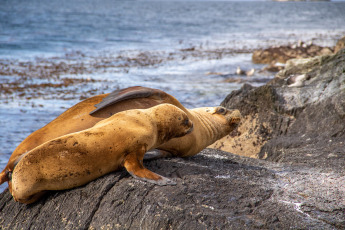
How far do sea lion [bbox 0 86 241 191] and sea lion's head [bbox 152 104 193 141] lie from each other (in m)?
0.27

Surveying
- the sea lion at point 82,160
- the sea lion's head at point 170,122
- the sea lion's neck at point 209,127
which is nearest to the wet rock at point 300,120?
the sea lion's neck at point 209,127

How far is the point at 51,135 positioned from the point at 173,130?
116 centimetres

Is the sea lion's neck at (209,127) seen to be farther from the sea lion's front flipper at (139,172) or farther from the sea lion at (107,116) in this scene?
the sea lion's front flipper at (139,172)

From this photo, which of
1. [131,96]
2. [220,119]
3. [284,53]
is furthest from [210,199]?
[284,53]

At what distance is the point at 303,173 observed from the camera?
399 centimetres

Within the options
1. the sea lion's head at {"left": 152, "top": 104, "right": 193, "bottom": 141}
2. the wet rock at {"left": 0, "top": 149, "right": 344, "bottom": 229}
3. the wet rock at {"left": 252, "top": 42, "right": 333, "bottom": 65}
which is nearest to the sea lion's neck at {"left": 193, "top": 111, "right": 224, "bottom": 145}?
the sea lion's head at {"left": 152, "top": 104, "right": 193, "bottom": 141}

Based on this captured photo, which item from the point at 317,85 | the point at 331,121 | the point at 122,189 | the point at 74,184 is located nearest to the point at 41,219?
the point at 74,184

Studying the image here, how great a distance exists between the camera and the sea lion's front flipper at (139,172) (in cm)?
332

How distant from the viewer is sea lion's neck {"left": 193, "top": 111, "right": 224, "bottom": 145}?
16.0 ft

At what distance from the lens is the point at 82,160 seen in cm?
341

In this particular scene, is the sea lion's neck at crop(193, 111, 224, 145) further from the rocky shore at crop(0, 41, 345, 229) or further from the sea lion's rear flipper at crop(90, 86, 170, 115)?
the sea lion's rear flipper at crop(90, 86, 170, 115)

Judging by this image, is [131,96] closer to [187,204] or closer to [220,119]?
[220,119]

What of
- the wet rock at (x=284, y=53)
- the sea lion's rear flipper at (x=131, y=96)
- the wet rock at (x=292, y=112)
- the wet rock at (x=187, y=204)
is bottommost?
the wet rock at (x=284, y=53)

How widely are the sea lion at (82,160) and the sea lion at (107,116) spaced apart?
0.49m
